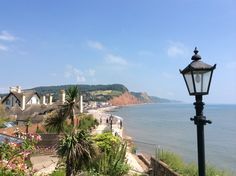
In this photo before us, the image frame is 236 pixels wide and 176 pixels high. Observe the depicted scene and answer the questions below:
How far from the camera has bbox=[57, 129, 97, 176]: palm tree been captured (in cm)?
1284

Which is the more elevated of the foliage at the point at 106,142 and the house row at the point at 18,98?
the house row at the point at 18,98

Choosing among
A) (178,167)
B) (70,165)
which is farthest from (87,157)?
(178,167)

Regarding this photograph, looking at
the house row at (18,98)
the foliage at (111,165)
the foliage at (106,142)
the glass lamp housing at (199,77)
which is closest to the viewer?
the glass lamp housing at (199,77)

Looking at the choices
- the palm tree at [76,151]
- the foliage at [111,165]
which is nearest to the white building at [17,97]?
the foliage at [111,165]

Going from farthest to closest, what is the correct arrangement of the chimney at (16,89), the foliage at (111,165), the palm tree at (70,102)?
the chimney at (16,89), the palm tree at (70,102), the foliage at (111,165)

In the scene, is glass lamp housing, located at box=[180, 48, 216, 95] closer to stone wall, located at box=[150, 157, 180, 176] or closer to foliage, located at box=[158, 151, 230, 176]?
stone wall, located at box=[150, 157, 180, 176]

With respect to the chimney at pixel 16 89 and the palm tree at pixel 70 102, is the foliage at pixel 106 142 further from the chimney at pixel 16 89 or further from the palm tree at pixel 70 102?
the chimney at pixel 16 89

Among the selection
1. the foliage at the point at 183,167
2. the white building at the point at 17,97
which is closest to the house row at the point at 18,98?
the white building at the point at 17,97

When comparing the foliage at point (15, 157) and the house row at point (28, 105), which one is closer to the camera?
the foliage at point (15, 157)

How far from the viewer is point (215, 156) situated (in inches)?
1444

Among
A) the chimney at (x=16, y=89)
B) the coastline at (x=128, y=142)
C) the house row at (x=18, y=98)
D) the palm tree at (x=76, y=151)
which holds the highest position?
the chimney at (x=16, y=89)

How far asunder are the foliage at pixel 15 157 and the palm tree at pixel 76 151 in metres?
5.74

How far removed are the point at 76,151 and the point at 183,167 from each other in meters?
4.49

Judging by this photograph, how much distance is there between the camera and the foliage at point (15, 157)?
5.74 meters
